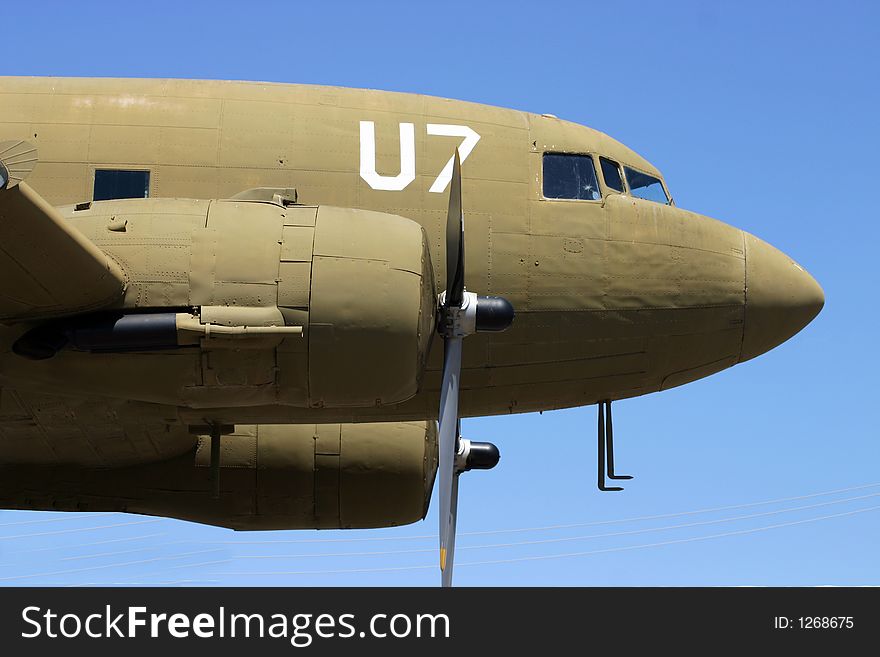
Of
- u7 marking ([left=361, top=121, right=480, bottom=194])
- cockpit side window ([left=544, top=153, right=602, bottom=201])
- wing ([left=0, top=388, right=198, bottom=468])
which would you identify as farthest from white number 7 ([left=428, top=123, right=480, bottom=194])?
wing ([left=0, top=388, right=198, bottom=468])

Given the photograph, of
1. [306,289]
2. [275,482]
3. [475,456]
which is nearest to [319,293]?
[306,289]

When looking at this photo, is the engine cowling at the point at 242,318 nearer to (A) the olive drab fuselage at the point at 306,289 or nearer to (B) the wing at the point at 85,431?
(A) the olive drab fuselage at the point at 306,289

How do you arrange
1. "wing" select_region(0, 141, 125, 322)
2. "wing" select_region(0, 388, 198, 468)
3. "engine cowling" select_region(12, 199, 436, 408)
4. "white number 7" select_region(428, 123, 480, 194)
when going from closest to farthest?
"wing" select_region(0, 141, 125, 322) < "engine cowling" select_region(12, 199, 436, 408) < "wing" select_region(0, 388, 198, 468) < "white number 7" select_region(428, 123, 480, 194)

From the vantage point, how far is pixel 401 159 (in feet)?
64.5

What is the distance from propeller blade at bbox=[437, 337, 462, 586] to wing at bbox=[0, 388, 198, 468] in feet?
10.8

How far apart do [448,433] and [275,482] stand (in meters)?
4.33

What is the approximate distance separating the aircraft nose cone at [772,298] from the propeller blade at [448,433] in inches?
182

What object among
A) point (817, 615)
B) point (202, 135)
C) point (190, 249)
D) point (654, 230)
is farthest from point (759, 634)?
point (202, 135)

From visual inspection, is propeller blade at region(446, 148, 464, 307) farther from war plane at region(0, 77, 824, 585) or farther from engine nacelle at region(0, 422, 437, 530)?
engine nacelle at region(0, 422, 437, 530)

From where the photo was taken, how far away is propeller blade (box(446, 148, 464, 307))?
718 inches

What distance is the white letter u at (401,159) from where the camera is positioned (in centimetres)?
1947

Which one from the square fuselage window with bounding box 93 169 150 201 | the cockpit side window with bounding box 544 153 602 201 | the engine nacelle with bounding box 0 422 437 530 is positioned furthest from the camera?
the engine nacelle with bounding box 0 422 437 530

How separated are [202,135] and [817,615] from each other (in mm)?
9860

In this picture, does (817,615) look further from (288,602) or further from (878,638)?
(288,602)
